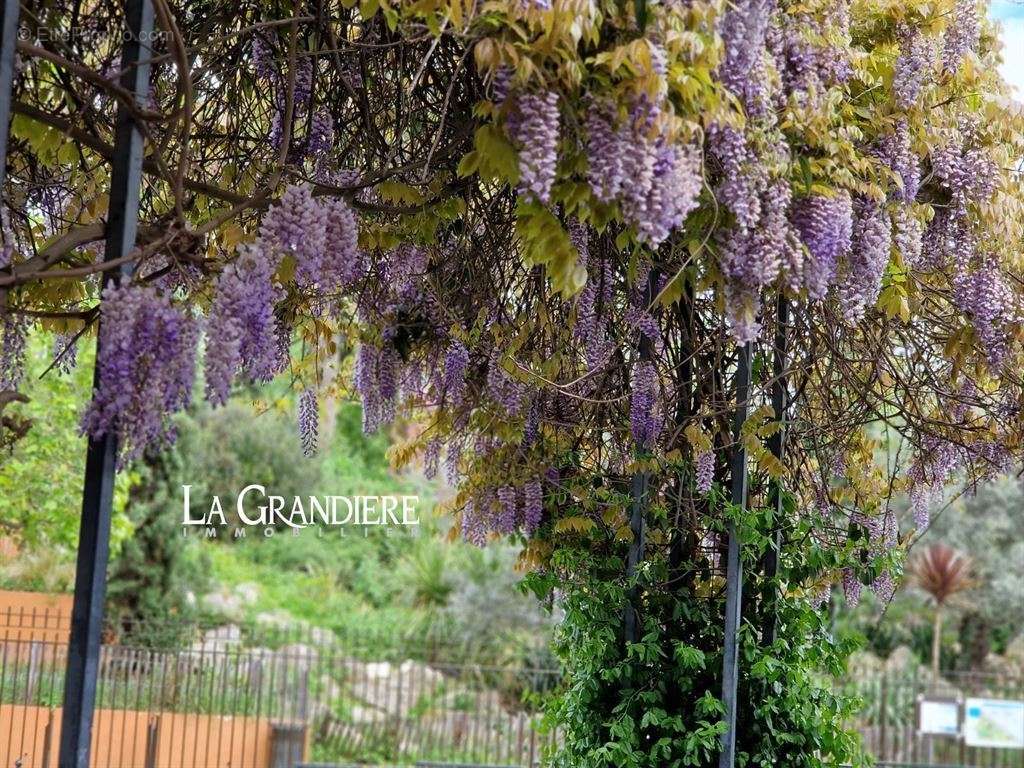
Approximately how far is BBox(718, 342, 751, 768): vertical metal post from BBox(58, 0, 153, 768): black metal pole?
76.8 inches

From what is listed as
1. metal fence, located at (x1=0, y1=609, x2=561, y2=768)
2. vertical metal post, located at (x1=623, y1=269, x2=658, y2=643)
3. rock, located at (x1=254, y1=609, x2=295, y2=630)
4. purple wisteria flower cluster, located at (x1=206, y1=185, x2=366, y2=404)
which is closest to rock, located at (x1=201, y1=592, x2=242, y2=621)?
rock, located at (x1=254, y1=609, x2=295, y2=630)

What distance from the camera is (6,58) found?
74.9 inches

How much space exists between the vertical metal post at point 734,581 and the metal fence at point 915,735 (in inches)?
242

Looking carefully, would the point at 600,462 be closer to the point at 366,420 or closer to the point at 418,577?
the point at 366,420

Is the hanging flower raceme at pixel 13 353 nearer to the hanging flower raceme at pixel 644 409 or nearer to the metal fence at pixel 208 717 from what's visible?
the hanging flower raceme at pixel 644 409

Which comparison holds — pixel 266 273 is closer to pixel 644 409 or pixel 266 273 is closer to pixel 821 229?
pixel 821 229

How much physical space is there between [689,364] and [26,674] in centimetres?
524

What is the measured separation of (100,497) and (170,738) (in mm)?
6130

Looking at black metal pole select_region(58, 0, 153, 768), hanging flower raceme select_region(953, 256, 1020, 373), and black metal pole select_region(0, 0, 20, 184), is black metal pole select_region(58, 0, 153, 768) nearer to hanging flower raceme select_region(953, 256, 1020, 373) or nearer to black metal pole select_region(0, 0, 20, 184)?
black metal pole select_region(0, 0, 20, 184)

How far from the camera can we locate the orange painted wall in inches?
282

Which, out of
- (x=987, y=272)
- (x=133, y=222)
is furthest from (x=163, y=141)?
(x=987, y=272)

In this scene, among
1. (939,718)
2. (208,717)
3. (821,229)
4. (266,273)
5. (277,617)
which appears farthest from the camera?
(277,617)

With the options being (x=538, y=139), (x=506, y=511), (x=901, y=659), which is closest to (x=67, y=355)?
(x=506, y=511)

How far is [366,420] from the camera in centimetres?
457
